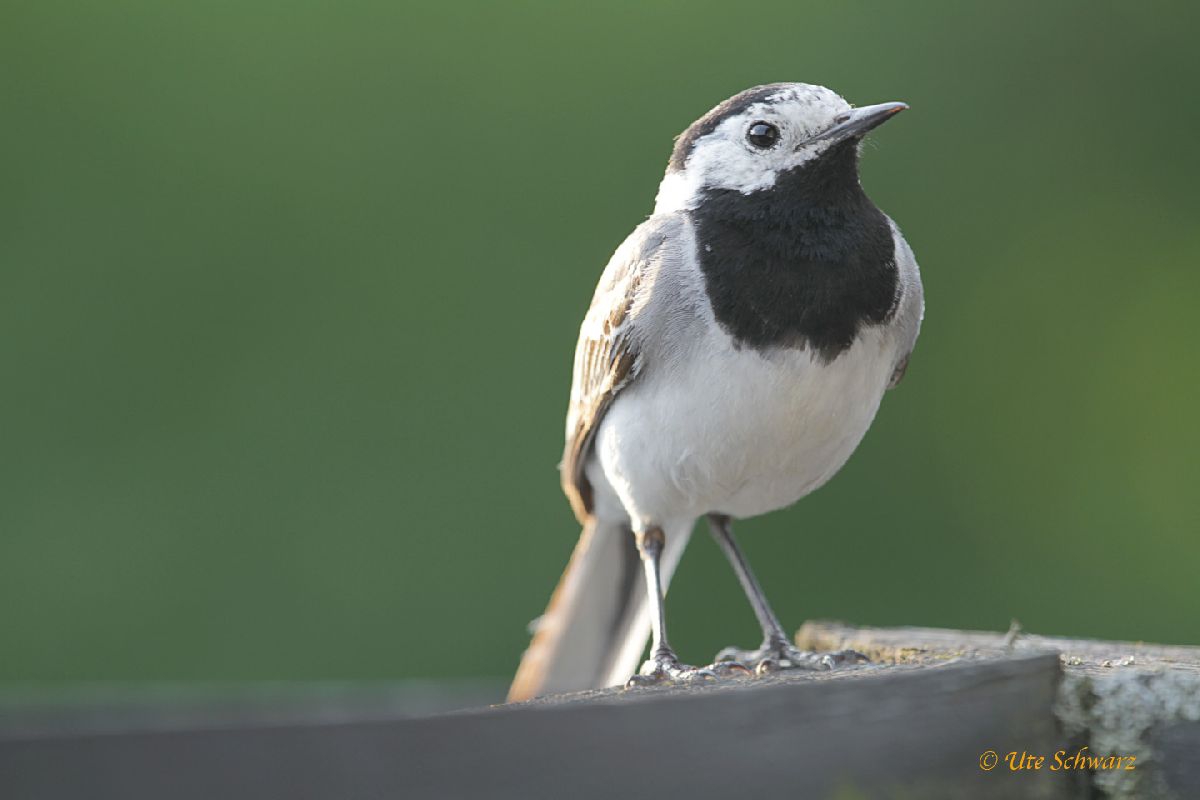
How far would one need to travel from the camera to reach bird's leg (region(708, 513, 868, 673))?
3022 mm

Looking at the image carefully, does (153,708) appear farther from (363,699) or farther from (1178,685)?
(1178,685)

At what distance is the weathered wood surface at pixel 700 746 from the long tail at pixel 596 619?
183cm

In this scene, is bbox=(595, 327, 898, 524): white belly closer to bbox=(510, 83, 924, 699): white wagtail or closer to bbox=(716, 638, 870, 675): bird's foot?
bbox=(510, 83, 924, 699): white wagtail

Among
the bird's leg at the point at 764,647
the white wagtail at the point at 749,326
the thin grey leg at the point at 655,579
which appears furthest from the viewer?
the thin grey leg at the point at 655,579

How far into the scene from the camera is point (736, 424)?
294 centimetres

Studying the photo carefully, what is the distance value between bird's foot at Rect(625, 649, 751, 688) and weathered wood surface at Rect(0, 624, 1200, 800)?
884mm

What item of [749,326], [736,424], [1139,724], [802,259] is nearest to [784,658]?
[736,424]

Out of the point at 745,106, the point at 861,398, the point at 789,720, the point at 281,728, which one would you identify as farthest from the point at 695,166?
the point at 281,728

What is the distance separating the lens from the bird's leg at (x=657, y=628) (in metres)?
3.03

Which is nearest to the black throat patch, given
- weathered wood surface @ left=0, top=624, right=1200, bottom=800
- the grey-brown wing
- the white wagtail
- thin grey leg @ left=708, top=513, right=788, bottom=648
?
the white wagtail

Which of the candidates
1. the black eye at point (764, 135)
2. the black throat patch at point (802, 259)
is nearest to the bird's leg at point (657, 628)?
the black throat patch at point (802, 259)

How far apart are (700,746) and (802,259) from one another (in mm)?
1645

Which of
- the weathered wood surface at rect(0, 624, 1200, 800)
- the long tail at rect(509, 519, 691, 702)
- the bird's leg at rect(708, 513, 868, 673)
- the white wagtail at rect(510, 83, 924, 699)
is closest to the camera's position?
the weathered wood surface at rect(0, 624, 1200, 800)

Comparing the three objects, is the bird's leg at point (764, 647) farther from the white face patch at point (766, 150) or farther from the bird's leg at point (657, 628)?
the white face patch at point (766, 150)
